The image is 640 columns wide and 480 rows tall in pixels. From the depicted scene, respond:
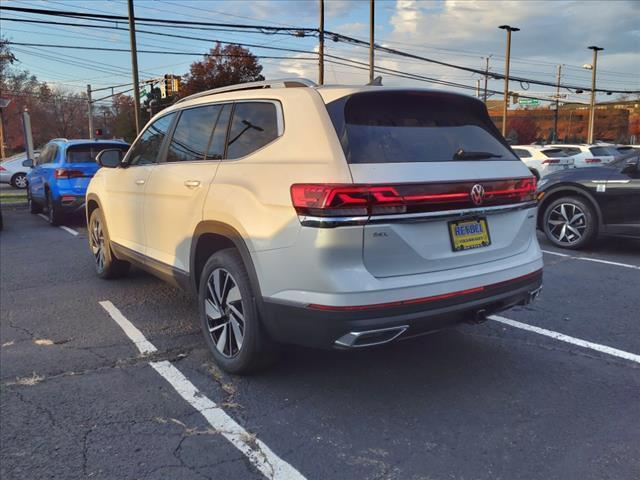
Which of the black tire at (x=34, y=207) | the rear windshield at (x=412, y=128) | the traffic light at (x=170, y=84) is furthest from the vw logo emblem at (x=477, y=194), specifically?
the traffic light at (x=170, y=84)

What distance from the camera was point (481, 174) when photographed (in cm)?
316

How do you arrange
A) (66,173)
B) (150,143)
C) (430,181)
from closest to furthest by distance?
(430,181)
(150,143)
(66,173)

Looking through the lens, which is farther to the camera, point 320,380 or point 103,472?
point 320,380

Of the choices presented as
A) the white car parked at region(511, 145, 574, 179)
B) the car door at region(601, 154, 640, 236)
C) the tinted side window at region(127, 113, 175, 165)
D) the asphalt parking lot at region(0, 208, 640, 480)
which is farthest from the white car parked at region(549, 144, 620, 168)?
the tinted side window at region(127, 113, 175, 165)

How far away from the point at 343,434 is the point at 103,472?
1.19 metres

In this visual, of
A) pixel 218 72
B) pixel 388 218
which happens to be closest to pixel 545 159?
pixel 388 218

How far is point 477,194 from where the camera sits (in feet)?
10.1

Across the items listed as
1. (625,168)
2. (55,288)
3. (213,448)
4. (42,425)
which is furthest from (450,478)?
(625,168)

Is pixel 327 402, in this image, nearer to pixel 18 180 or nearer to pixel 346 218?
pixel 346 218

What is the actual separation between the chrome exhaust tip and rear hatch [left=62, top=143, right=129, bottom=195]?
8.72 meters

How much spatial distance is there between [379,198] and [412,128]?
2.19ft

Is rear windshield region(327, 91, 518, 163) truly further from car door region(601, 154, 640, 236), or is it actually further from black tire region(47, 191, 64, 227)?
black tire region(47, 191, 64, 227)

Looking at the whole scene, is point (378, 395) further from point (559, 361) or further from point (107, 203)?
point (107, 203)

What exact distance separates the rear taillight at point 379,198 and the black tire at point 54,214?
905 centimetres
